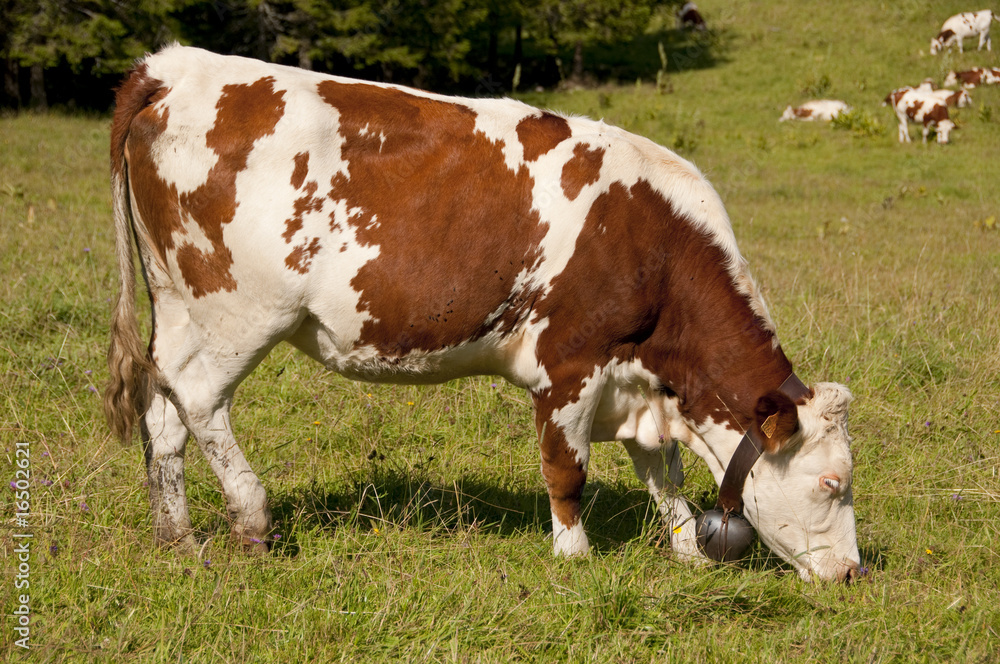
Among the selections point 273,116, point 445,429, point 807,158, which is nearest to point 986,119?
point 807,158

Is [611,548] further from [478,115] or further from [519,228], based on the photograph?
[478,115]

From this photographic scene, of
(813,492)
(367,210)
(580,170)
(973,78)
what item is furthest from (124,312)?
(973,78)

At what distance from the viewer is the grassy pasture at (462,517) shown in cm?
316

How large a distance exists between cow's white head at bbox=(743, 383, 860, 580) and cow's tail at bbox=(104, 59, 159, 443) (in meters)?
2.71

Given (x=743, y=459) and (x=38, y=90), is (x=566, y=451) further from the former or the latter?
(x=38, y=90)

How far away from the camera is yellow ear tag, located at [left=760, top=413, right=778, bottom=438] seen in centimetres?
354

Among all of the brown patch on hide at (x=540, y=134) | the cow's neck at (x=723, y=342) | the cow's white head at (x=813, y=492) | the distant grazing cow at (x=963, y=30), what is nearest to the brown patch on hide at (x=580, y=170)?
the brown patch on hide at (x=540, y=134)

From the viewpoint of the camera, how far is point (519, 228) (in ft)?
11.7

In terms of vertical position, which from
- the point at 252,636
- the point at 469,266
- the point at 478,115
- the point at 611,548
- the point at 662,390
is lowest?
the point at 611,548

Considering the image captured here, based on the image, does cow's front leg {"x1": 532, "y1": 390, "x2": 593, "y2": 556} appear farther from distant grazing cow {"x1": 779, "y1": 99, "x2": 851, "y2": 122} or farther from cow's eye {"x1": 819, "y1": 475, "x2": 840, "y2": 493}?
distant grazing cow {"x1": 779, "y1": 99, "x2": 851, "y2": 122}

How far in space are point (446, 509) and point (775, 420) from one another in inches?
68.0

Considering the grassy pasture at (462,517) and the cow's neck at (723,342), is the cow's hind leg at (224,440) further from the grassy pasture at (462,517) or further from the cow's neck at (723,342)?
the cow's neck at (723,342)

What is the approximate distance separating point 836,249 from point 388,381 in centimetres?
737
